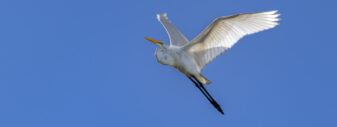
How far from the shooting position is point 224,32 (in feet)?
36.0

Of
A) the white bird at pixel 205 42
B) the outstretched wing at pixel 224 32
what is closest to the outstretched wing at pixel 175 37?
the white bird at pixel 205 42

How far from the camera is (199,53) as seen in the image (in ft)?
37.8

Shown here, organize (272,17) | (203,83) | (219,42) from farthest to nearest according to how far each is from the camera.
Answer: (203,83) < (219,42) < (272,17)

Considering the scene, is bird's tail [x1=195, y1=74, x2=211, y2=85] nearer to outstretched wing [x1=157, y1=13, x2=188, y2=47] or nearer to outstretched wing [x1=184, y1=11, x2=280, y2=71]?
outstretched wing [x1=184, y1=11, x2=280, y2=71]

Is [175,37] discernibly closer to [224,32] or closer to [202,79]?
[202,79]

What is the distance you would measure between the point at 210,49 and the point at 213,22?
29.1 inches

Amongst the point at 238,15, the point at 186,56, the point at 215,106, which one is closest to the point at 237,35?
the point at 238,15

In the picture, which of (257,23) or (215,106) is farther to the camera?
(215,106)

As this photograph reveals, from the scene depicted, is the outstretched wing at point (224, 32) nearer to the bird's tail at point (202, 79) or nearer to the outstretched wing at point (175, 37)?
the bird's tail at point (202, 79)

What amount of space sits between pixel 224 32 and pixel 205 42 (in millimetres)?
522

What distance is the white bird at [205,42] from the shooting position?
34.6 feet

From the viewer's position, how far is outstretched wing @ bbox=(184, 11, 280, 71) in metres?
10.5

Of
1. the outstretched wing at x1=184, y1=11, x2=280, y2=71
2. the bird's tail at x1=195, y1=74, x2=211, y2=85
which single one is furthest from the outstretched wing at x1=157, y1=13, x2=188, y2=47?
the bird's tail at x1=195, y1=74, x2=211, y2=85

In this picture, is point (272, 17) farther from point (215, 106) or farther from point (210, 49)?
point (215, 106)
